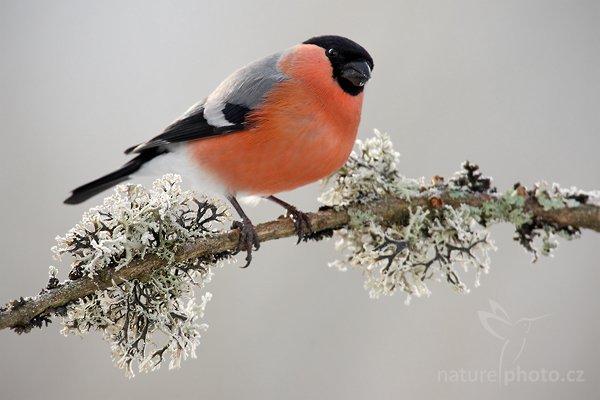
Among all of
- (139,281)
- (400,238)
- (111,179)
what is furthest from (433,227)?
(111,179)

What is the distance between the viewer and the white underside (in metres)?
2.67

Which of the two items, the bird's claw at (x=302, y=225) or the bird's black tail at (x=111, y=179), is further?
the bird's black tail at (x=111, y=179)

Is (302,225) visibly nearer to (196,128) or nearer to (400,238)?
(400,238)

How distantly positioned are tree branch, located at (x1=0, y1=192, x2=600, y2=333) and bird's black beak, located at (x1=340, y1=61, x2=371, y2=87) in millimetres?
616

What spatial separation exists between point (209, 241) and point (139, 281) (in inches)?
10.5

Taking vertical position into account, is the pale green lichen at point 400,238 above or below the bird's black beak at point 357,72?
below

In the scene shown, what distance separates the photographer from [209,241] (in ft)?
6.54

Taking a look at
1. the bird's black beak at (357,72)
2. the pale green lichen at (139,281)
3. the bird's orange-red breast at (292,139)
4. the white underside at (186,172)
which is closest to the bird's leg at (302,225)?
the bird's orange-red breast at (292,139)

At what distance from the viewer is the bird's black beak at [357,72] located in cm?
252

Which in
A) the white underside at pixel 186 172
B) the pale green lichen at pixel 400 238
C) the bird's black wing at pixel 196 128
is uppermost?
the bird's black wing at pixel 196 128

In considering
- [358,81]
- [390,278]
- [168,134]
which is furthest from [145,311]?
[358,81]

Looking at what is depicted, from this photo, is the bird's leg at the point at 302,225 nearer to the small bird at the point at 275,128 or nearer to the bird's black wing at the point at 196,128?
the small bird at the point at 275,128

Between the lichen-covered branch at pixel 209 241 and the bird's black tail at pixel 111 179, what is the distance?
0.72 metres

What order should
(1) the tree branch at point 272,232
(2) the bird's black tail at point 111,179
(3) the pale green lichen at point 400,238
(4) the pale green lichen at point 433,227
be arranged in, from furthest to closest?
(2) the bird's black tail at point 111,179 < (3) the pale green lichen at point 400,238 < (4) the pale green lichen at point 433,227 < (1) the tree branch at point 272,232
